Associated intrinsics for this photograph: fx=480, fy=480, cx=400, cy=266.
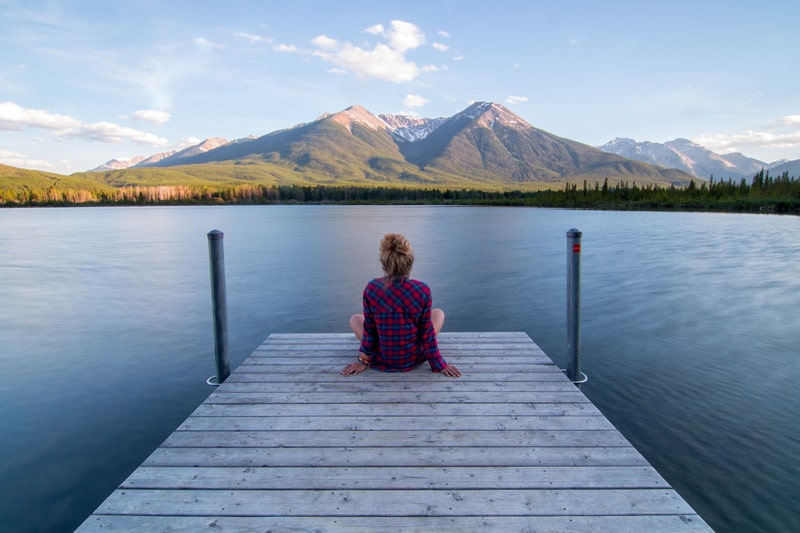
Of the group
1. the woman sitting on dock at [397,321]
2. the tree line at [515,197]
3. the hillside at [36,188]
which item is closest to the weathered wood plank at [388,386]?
the woman sitting on dock at [397,321]

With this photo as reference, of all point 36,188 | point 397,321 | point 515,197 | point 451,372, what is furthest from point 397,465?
point 36,188

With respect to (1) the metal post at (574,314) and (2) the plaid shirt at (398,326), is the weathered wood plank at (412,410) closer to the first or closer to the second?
(2) the plaid shirt at (398,326)

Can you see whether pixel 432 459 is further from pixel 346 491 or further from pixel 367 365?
pixel 367 365

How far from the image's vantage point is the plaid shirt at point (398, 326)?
18.0ft

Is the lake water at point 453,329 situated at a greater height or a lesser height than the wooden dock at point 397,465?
lesser

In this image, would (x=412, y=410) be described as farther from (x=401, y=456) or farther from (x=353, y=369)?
(x=353, y=369)

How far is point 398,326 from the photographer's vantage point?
563 centimetres

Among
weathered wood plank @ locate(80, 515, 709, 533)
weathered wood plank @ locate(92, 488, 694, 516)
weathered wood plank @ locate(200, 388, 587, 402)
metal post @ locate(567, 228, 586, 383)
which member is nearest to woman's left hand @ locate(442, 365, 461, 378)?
weathered wood plank @ locate(200, 388, 587, 402)

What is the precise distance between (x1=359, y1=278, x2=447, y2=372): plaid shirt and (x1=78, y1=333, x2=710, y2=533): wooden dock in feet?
0.72

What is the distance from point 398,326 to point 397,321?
0.09m

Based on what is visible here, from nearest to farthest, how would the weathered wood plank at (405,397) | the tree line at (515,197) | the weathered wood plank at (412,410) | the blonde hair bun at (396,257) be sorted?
the weathered wood plank at (412,410), the weathered wood plank at (405,397), the blonde hair bun at (396,257), the tree line at (515,197)

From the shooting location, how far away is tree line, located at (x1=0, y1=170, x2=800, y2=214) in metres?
68.8

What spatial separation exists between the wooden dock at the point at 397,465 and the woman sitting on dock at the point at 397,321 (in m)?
0.20

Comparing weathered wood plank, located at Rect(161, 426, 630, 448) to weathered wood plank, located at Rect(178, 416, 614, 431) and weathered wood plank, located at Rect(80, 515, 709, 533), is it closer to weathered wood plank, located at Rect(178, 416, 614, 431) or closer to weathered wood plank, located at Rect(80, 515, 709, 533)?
weathered wood plank, located at Rect(178, 416, 614, 431)
